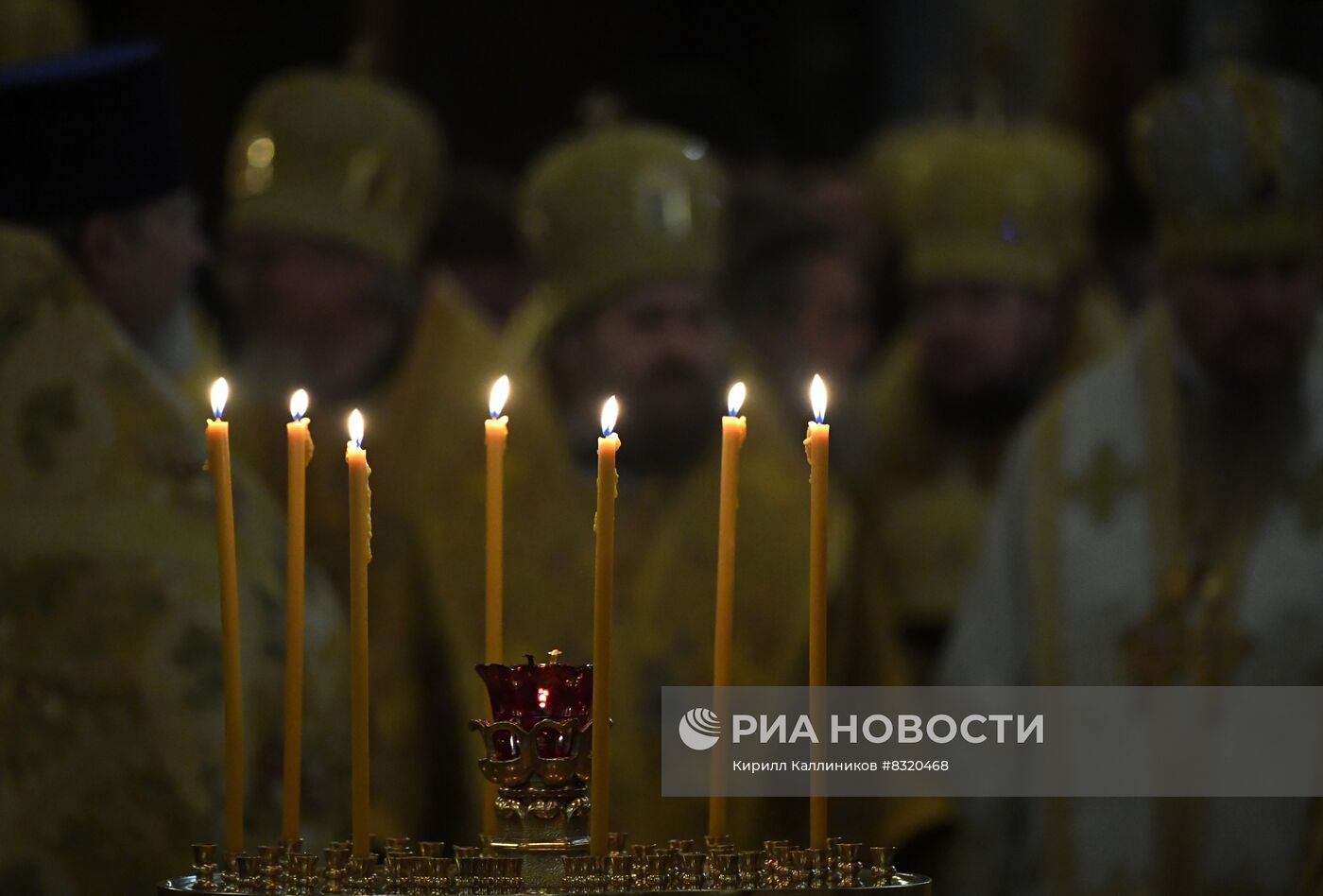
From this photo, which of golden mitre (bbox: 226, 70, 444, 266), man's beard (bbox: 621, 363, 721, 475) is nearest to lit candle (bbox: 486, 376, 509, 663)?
man's beard (bbox: 621, 363, 721, 475)

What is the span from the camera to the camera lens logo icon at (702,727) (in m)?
1.85

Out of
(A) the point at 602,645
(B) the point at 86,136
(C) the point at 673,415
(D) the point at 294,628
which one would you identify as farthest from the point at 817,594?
(C) the point at 673,415

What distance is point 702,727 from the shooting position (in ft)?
10.1

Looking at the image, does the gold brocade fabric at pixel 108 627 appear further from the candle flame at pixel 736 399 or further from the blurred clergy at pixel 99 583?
the candle flame at pixel 736 399

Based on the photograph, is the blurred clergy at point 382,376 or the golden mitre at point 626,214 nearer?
the blurred clergy at point 382,376

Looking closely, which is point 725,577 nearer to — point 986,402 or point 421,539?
point 421,539

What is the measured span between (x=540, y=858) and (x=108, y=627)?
1457 millimetres

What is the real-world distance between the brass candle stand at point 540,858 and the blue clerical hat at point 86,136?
203 centimetres

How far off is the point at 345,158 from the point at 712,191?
0.94m

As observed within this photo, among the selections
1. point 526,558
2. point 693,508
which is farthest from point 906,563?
point 526,558

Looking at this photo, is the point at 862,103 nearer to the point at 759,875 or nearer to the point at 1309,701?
the point at 1309,701

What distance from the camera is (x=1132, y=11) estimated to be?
5.93m

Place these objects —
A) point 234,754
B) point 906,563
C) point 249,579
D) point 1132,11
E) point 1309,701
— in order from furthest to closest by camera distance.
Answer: point 1132,11 → point 906,563 → point 1309,701 → point 249,579 → point 234,754

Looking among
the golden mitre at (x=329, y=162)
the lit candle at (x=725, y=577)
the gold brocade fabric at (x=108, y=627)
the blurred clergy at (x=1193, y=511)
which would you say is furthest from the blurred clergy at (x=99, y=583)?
the blurred clergy at (x=1193, y=511)
